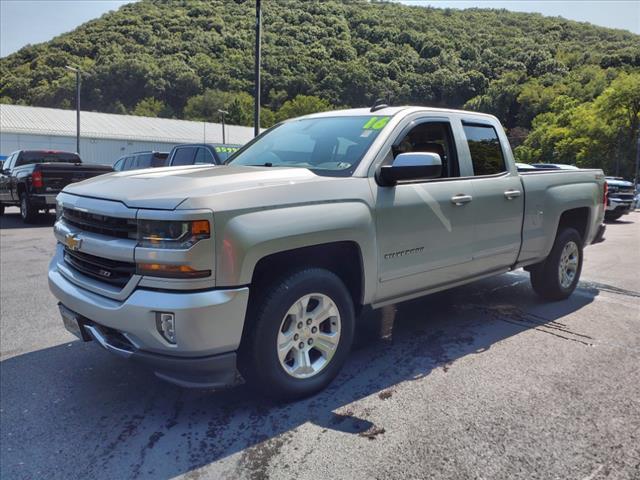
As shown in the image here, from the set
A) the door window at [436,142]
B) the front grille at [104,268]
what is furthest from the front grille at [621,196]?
the front grille at [104,268]

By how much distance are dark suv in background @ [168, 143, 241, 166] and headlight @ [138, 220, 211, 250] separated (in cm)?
715

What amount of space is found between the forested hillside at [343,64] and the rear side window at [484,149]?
141ft

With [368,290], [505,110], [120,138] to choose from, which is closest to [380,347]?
[368,290]

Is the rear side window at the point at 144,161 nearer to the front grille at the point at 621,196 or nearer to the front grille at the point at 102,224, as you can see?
the front grille at the point at 102,224

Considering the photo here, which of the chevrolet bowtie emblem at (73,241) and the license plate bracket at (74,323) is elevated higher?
the chevrolet bowtie emblem at (73,241)

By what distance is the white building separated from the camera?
4034cm

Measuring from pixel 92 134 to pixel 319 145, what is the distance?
44348 mm

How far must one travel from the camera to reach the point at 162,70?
82375mm

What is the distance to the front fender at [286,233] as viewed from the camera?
9.12 feet

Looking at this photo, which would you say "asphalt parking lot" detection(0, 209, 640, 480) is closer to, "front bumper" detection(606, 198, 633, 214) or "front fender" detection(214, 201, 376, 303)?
"front fender" detection(214, 201, 376, 303)

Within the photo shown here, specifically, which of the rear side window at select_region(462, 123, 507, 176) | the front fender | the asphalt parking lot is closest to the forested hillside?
the rear side window at select_region(462, 123, 507, 176)

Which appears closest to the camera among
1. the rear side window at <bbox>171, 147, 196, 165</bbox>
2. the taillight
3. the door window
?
the door window

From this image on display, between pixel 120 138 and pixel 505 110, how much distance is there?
151 feet

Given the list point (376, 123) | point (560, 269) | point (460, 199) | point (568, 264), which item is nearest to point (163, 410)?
point (376, 123)
